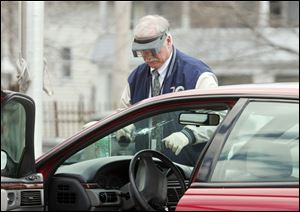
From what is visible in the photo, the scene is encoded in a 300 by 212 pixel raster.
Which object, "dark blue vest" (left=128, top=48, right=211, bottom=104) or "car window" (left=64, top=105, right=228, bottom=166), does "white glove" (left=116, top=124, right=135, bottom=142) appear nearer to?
"car window" (left=64, top=105, right=228, bottom=166)

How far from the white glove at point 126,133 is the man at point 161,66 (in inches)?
40.0

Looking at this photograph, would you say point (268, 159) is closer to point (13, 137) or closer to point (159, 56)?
point (13, 137)

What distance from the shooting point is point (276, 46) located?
17.4 metres

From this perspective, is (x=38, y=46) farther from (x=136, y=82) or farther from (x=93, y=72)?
→ (x=93, y=72)

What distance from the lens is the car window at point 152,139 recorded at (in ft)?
11.7

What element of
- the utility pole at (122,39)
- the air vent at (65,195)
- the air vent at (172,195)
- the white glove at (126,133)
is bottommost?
the utility pole at (122,39)

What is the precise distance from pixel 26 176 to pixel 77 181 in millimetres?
269

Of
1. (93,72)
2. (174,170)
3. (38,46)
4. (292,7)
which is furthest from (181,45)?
(174,170)

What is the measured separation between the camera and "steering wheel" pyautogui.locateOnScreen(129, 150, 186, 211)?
3328 mm

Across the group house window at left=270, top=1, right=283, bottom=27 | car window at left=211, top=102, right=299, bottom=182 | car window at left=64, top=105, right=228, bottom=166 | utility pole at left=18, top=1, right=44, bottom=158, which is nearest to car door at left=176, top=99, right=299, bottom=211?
car window at left=211, top=102, right=299, bottom=182

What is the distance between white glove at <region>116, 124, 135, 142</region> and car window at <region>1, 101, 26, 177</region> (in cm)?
51

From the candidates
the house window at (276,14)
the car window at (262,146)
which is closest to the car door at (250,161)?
the car window at (262,146)

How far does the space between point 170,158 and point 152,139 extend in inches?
5.8

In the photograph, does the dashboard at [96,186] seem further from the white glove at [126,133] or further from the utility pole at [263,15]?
the utility pole at [263,15]
